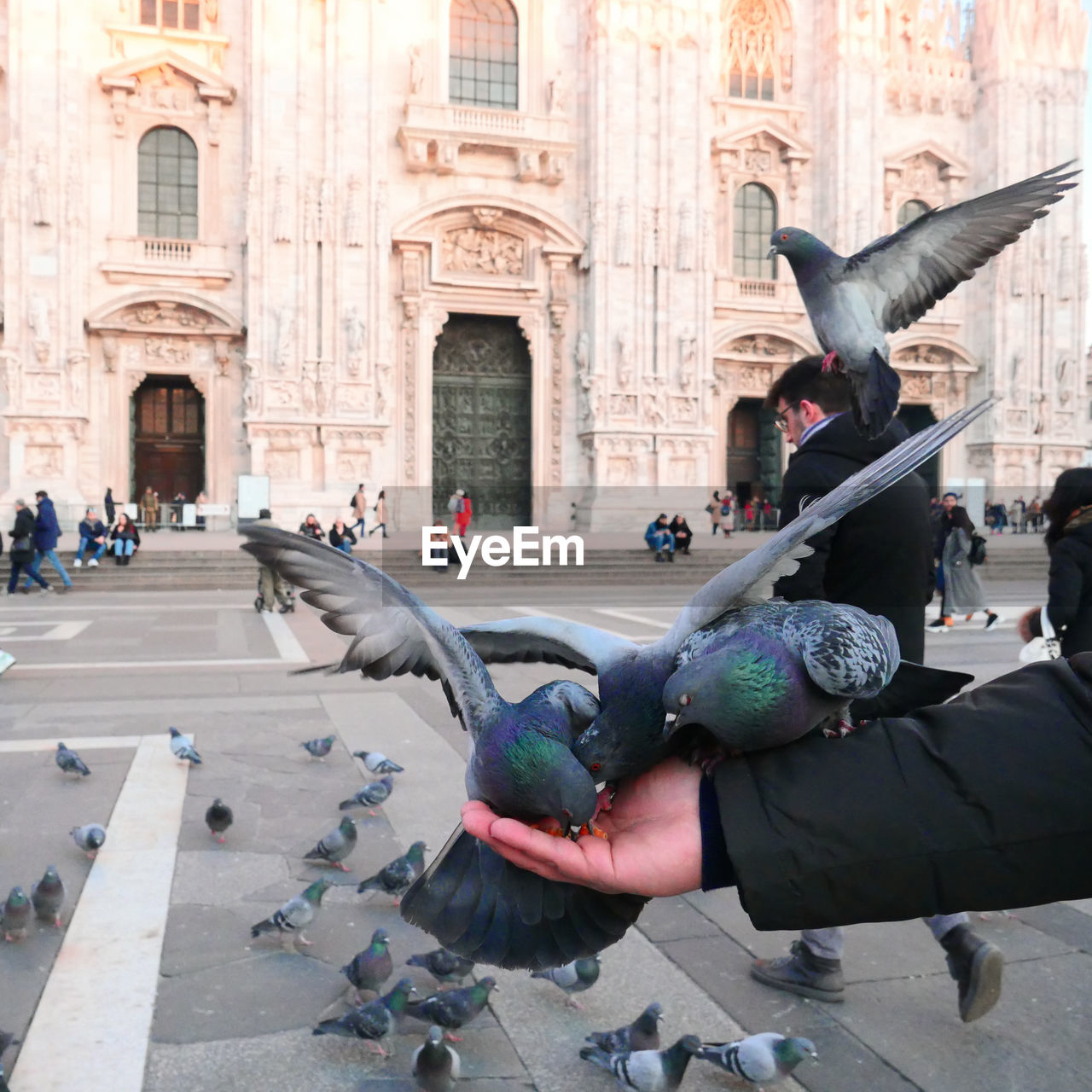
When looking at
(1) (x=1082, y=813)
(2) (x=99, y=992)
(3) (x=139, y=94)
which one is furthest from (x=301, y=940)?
(3) (x=139, y=94)

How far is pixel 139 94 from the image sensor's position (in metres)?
23.4

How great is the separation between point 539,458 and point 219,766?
67.8 feet

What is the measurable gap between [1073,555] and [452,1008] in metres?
2.95

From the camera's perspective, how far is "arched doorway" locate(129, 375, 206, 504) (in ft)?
80.7

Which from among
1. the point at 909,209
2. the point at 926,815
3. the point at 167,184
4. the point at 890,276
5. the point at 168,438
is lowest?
the point at 926,815

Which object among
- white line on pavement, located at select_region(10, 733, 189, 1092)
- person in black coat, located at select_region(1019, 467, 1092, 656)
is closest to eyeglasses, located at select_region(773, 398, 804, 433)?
person in black coat, located at select_region(1019, 467, 1092, 656)

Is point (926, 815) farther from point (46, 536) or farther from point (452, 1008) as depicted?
point (46, 536)

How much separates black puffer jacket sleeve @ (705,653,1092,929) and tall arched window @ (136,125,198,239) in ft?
82.9

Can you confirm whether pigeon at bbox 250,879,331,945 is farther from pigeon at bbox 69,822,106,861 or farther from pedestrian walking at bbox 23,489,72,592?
pedestrian walking at bbox 23,489,72,592

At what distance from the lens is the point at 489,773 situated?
1.35 m

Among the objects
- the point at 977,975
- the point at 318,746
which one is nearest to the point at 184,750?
the point at 318,746

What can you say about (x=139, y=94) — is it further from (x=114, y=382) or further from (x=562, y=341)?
(x=562, y=341)

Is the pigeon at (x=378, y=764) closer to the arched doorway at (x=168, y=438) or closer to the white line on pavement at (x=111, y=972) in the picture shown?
the white line on pavement at (x=111, y=972)

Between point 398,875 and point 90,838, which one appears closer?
point 398,875
